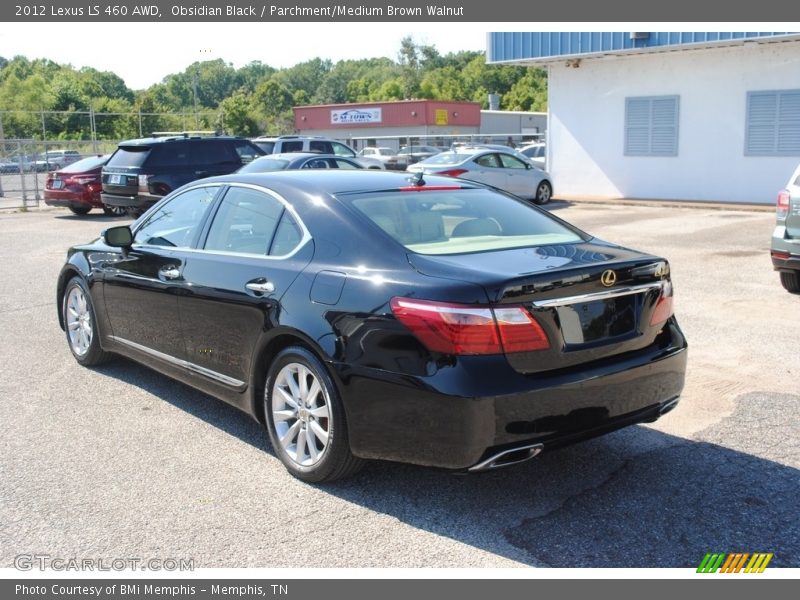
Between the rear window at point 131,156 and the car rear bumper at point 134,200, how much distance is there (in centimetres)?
66

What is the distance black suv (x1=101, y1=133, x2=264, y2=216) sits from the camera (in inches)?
682

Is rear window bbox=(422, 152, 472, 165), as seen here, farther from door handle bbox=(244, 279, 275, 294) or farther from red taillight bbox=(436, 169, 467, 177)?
door handle bbox=(244, 279, 275, 294)

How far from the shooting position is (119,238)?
597 cm

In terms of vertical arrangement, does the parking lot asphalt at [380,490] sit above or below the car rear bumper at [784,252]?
below

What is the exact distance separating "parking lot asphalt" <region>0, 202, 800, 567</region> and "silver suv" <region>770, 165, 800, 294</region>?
242 cm

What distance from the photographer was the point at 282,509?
4105 millimetres

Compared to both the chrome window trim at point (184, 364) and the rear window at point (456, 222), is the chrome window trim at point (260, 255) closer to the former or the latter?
the rear window at point (456, 222)

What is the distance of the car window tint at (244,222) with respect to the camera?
16.0 ft

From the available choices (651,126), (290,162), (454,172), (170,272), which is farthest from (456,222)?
(651,126)

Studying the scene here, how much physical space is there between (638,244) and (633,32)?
9.07 meters

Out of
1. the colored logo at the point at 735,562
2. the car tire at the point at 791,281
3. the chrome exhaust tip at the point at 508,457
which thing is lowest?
the colored logo at the point at 735,562

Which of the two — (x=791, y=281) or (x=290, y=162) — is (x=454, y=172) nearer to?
(x=290, y=162)

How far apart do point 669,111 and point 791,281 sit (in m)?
13.4

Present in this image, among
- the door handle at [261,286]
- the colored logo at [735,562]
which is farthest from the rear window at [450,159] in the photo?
the colored logo at [735,562]
